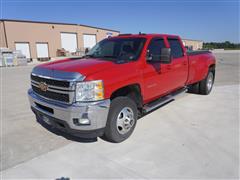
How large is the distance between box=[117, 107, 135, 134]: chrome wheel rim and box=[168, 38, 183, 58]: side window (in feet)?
7.50

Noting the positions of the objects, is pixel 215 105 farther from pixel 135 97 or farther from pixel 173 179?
pixel 173 179

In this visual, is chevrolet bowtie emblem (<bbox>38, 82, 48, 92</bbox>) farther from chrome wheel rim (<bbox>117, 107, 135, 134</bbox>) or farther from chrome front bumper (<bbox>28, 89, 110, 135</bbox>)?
chrome wheel rim (<bbox>117, 107, 135, 134</bbox>)

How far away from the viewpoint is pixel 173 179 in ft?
8.52

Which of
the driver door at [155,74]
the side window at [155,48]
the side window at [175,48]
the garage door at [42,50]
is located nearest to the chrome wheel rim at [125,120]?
the driver door at [155,74]

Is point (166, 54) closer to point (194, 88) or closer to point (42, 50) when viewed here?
point (194, 88)

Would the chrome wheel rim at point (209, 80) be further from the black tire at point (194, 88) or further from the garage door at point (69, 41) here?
the garage door at point (69, 41)

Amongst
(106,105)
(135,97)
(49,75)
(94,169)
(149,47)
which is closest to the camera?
(94,169)

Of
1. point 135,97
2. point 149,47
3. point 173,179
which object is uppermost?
point 149,47

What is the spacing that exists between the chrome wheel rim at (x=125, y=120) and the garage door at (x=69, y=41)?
3693 centimetres

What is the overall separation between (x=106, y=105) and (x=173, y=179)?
143 centimetres

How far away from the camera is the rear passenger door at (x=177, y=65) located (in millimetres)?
4918

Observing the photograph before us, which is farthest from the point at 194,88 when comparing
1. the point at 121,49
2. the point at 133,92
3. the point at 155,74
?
the point at 133,92

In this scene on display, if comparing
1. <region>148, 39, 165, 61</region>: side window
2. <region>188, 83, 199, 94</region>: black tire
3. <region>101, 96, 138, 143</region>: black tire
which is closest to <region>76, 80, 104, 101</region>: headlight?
<region>101, 96, 138, 143</region>: black tire

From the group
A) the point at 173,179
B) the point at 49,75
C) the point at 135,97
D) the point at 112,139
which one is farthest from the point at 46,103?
the point at 173,179
